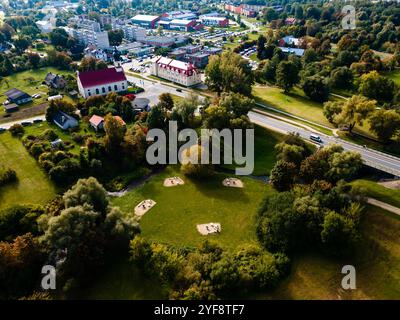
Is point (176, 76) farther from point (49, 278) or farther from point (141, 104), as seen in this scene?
point (49, 278)

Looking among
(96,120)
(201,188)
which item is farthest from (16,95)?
(201,188)

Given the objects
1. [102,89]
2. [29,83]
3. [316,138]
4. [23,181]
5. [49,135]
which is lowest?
[23,181]

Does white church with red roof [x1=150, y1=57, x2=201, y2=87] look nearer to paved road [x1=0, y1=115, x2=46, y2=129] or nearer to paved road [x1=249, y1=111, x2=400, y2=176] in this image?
paved road [x1=249, y1=111, x2=400, y2=176]

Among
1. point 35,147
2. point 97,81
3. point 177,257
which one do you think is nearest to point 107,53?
point 97,81

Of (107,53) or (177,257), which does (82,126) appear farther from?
(107,53)

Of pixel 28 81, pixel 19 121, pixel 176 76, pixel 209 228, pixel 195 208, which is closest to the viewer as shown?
pixel 209 228

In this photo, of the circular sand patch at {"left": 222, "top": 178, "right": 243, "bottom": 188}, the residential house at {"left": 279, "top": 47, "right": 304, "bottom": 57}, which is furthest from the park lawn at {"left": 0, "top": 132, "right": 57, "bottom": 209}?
the residential house at {"left": 279, "top": 47, "right": 304, "bottom": 57}
